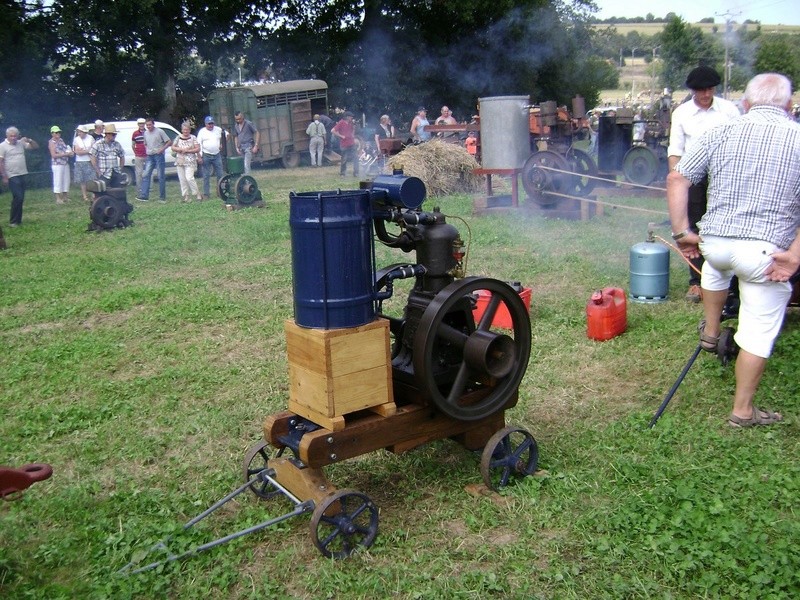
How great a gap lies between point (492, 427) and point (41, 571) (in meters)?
2.01

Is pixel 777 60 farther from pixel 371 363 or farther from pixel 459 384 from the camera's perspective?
pixel 371 363

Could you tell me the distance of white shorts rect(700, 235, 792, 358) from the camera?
3.68 meters

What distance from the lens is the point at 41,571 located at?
10.1ft

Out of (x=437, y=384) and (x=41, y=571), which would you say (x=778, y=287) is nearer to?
(x=437, y=384)

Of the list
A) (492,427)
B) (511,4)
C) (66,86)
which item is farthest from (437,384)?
(66,86)

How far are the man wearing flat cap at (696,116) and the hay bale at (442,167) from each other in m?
7.88

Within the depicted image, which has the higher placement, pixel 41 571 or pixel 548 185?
pixel 548 185

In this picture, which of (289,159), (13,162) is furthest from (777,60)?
(13,162)

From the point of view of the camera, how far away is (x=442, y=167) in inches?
554

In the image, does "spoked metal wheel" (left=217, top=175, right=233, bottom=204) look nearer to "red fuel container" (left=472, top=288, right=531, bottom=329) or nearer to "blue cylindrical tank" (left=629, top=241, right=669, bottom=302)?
"red fuel container" (left=472, top=288, right=531, bottom=329)

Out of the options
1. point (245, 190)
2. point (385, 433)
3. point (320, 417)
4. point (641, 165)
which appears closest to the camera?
point (320, 417)

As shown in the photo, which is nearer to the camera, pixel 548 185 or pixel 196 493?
pixel 196 493

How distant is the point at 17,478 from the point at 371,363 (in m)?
1.38

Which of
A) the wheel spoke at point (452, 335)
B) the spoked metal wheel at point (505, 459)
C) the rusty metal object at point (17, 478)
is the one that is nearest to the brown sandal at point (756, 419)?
the spoked metal wheel at point (505, 459)
